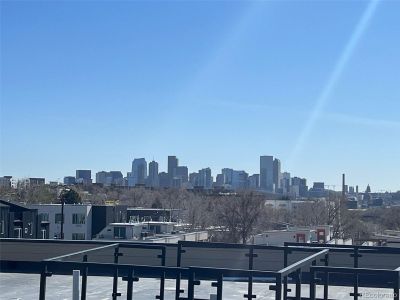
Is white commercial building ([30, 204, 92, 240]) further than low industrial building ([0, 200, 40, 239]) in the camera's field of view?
Yes

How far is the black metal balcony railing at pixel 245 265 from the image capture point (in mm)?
9984

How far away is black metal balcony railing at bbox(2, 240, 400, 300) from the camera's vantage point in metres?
9.98

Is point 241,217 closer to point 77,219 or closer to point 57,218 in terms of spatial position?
point 77,219

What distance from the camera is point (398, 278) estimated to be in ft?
31.1

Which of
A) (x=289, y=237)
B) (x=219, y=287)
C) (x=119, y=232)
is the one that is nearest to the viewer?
(x=219, y=287)

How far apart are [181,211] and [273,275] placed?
73502 millimetres

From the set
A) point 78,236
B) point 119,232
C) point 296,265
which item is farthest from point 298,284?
point 78,236

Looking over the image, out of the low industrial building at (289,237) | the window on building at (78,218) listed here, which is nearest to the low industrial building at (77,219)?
the window on building at (78,218)

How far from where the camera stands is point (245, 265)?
Result: 56.4 feet

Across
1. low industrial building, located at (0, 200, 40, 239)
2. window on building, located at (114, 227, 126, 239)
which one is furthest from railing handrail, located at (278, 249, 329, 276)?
window on building, located at (114, 227, 126, 239)

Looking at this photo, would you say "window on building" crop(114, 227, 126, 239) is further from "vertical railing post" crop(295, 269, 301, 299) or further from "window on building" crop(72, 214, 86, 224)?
"vertical railing post" crop(295, 269, 301, 299)

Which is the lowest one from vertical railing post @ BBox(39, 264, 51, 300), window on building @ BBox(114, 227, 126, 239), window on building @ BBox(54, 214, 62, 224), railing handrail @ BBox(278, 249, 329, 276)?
window on building @ BBox(114, 227, 126, 239)

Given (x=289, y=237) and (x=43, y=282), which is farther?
(x=289, y=237)

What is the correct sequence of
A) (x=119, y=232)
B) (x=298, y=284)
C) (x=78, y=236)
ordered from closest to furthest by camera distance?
(x=298, y=284) → (x=119, y=232) → (x=78, y=236)
